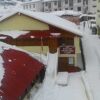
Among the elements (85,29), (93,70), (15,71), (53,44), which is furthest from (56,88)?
(85,29)

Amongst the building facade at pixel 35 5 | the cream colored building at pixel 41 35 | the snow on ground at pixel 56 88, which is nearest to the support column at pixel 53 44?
the cream colored building at pixel 41 35

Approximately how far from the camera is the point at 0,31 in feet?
66.5

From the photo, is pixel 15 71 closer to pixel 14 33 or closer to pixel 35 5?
pixel 14 33

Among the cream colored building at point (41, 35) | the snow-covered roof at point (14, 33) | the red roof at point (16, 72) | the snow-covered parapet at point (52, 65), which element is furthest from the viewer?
the snow-covered roof at point (14, 33)

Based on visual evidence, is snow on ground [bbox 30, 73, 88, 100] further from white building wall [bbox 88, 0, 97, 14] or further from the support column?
white building wall [bbox 88, 0, 97, 14]

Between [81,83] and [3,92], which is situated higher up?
[3,92]

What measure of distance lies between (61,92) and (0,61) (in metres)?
3.40

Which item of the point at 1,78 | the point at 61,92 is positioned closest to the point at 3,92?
the point at 1,78

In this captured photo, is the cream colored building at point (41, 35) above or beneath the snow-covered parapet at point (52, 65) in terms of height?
above

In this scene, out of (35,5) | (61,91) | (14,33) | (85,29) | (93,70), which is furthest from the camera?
(35,5)

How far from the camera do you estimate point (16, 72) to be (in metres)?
12.6

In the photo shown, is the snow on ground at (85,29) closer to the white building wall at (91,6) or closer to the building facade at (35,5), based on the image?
the white building wall at (91,6)

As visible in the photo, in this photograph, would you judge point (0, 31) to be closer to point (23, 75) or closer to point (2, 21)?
point (2, 21)

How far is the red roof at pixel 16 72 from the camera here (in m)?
11.0
